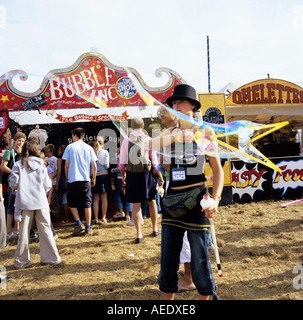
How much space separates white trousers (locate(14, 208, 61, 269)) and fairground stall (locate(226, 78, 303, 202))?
5168mm

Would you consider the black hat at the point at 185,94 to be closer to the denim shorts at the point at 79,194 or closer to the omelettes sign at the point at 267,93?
the denim shorts at the point at 79,194

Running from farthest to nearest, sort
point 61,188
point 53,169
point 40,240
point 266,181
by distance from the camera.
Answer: point 266,181, point 61,188, point 53,169, point 40,240

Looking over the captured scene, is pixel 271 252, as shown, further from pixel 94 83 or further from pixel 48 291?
pixel 94 83

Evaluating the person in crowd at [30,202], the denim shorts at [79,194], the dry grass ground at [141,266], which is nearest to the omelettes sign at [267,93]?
the dry grass ground at [141,266]

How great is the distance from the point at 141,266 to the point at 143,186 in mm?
1223

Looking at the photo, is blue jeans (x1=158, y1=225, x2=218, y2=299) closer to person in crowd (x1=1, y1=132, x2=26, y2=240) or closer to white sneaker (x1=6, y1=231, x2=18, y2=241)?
person in crowd (x1=1, y1=132, x2=26, y2=240)

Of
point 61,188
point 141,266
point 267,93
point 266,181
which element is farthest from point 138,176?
point 267,93

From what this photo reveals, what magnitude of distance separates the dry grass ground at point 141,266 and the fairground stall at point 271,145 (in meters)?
2.09

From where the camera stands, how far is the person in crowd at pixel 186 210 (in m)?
1.95

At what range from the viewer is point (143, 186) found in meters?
4.17

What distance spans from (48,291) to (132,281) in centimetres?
90

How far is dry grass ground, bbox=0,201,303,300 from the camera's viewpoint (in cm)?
Result: 270

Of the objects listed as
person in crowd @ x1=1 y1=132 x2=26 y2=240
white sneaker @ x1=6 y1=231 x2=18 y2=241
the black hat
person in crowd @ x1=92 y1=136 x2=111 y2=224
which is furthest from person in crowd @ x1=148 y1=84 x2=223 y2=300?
white sneaker @ x1=6 y1=231 x2=18 y2=241

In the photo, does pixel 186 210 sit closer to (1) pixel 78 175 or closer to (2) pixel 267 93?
(1) pixel 78 175
